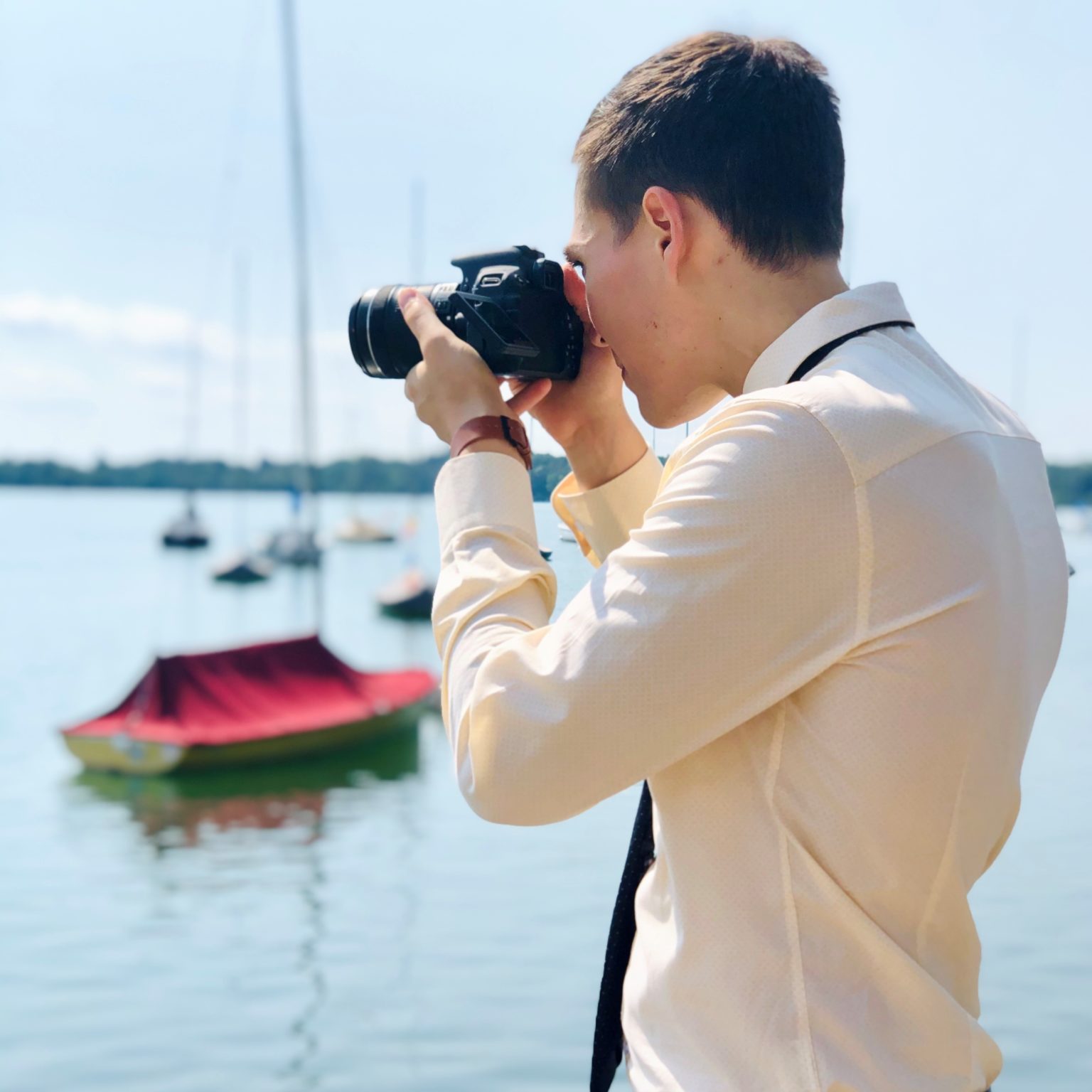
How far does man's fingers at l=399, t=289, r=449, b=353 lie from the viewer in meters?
1.11

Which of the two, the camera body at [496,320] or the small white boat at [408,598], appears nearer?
the camera body at [496,320]

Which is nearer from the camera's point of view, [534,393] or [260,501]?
[534,393]

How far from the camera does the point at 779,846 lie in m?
0.83

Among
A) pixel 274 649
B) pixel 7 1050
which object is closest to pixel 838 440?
pixel 7 1050

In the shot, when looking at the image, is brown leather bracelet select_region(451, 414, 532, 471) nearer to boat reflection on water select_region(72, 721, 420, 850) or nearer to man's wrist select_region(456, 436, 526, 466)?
man's wrist select_region(456, 436, 526, 466)

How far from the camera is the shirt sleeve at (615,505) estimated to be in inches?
49.0

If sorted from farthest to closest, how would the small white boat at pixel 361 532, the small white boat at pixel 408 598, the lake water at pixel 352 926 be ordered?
1. the small white boat at pixel 361 532
2. the small white boat at pixel 408 598
3. the lake water at pixel 352 926

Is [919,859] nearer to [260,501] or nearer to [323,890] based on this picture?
[323,890]

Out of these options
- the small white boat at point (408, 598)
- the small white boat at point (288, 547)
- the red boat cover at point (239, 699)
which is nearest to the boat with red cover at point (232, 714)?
the red boat cover at point (239, 699)

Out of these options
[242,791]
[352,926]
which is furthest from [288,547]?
[352,926]

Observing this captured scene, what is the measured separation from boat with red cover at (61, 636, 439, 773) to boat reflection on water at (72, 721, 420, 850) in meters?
0.12

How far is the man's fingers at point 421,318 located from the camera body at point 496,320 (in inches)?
0.6

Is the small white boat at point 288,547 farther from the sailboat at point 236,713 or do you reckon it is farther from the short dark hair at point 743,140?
the short dark hair at point 743,140

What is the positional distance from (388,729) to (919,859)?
10.0 meters
